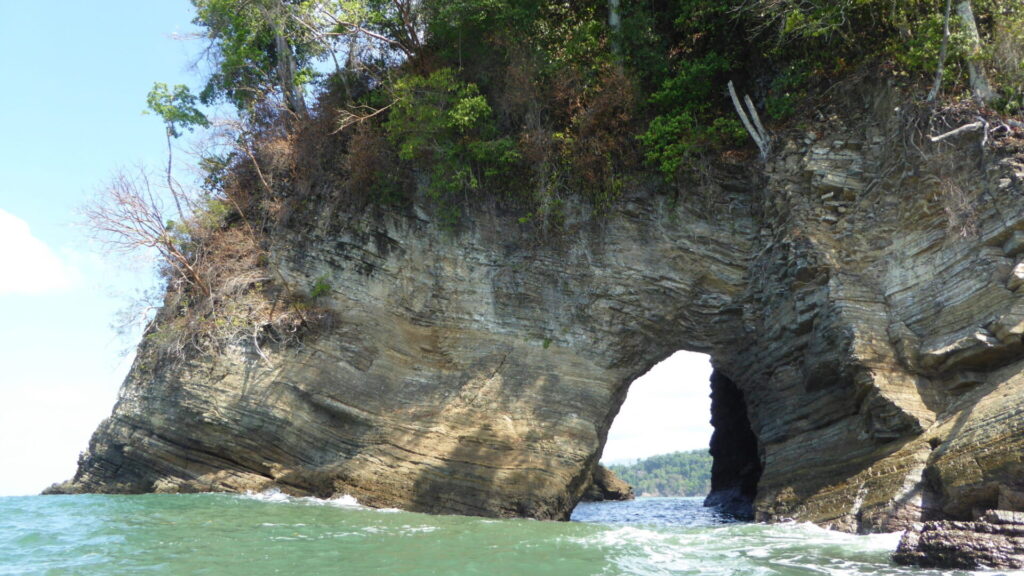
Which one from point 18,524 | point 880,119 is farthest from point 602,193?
point 18,524

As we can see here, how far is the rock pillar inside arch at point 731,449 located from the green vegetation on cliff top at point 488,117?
827 centimetres

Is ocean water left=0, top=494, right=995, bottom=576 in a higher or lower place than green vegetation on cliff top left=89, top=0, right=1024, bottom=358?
lower

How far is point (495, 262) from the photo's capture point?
14.0 metres

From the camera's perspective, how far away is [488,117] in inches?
561

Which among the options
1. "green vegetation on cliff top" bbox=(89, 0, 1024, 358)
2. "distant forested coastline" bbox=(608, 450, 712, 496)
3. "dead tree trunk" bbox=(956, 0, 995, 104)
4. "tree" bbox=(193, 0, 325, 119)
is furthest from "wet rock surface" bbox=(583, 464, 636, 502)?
"distant forested coastline" bbox=(608, 450, 712, 496)

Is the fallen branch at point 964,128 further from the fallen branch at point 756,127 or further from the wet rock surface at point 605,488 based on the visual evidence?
the wet rock surface at point 605,488

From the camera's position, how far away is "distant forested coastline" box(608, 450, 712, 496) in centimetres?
7356

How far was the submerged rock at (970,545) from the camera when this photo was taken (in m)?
6.30

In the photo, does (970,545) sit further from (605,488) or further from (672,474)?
(672,474)

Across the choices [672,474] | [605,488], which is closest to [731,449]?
[605,488]

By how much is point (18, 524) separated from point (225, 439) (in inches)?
142

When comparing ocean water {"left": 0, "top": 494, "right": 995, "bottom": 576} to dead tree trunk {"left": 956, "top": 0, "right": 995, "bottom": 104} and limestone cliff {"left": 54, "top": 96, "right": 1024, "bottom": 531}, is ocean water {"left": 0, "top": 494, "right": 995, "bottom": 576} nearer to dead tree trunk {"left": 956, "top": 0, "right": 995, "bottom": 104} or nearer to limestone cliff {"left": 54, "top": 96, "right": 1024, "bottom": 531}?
limestone cliff {"left": 54, "top": 96, "right": 1024, "bottom": 531}

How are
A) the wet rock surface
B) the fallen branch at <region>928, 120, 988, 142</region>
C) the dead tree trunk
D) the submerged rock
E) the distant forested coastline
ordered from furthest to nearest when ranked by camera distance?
the distant forested coastline < the wet rock surface < the dead tree trunk < the fallen branch at <region>928, 120, 988, 142</region> < the submerged rock

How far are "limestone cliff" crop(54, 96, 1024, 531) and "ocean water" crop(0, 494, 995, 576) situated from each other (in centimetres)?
189
